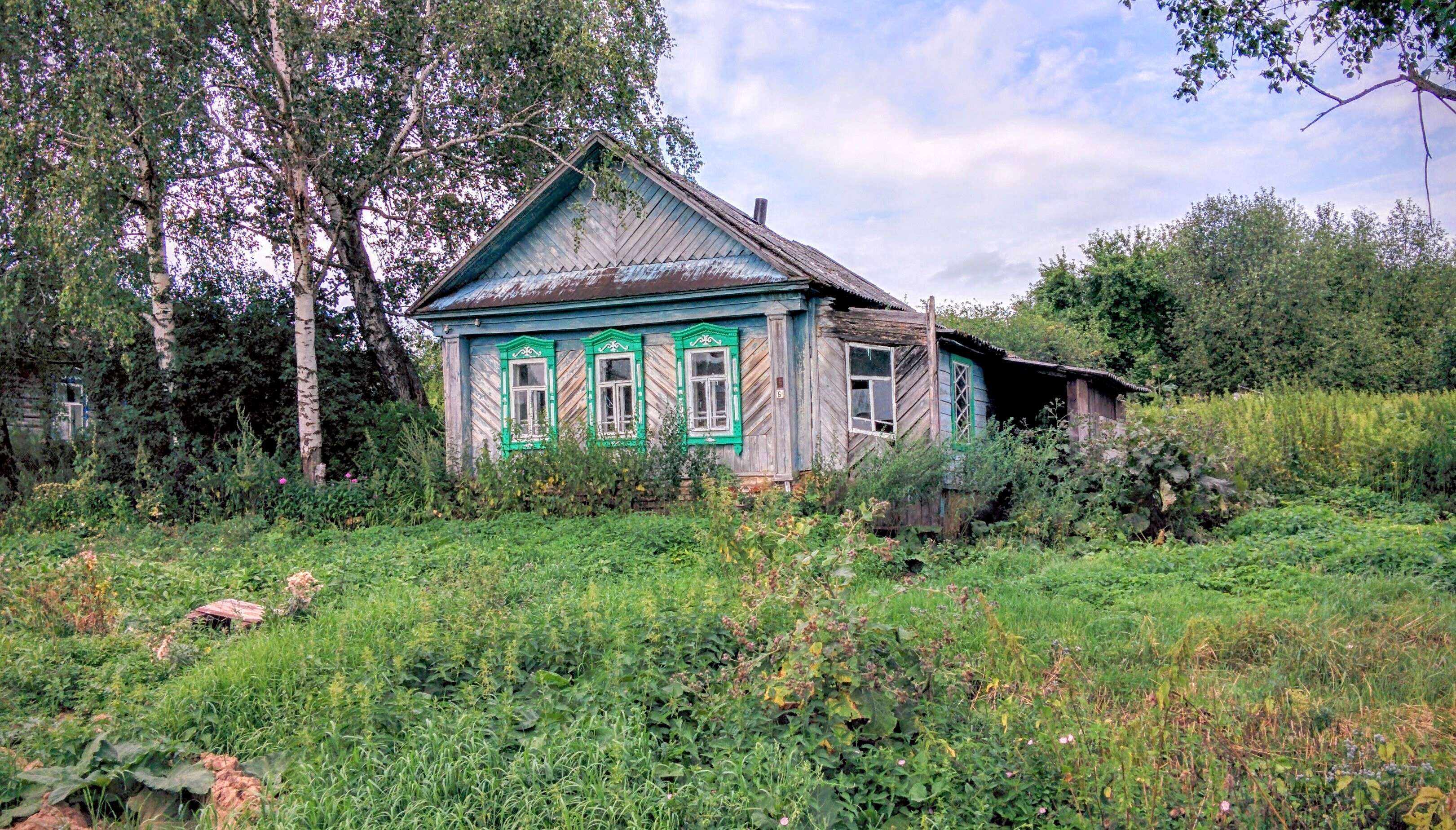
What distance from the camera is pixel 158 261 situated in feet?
44.3

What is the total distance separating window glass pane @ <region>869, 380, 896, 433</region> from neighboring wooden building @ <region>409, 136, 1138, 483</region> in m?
0.02

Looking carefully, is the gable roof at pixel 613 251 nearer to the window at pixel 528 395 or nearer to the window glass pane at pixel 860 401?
the window at pixel 528 395

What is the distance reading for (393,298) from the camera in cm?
1850

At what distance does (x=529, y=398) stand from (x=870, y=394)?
556cm

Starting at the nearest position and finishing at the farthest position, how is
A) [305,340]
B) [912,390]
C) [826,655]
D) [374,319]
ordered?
1. [826,655]
2. [912,390]
3. [305,340]
4. [374,319]

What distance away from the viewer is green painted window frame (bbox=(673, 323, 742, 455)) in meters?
13.7

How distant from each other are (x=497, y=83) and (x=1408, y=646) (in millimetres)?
13411

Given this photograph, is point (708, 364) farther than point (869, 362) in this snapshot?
Yes

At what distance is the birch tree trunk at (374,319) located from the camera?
667 inches

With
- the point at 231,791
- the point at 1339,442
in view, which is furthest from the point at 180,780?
the point at 1339,442

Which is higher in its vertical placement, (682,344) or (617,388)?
(682,344)

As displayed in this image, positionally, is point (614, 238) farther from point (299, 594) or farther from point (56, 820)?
point (56, 820)

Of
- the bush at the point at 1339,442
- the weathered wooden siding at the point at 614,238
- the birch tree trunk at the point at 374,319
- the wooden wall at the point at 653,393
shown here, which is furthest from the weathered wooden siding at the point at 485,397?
the bush at the point at 1339,442

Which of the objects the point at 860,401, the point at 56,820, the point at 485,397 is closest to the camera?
the point at 56,820
